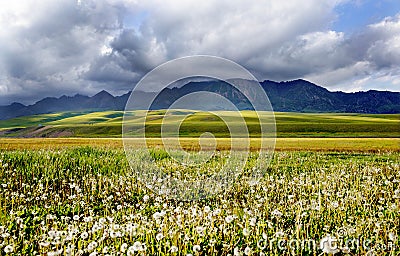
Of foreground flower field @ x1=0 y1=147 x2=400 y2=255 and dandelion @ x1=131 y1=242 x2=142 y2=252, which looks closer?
dandelion @ x1=131 y1=242 x2=142 y2=252

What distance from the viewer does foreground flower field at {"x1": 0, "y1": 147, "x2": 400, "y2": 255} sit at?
251 inches

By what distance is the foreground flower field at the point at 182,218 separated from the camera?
6371 mm

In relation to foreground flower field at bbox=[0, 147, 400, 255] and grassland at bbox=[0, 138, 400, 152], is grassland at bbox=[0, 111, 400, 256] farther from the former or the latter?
grassland at bbox=[0, 138, 400, 152]

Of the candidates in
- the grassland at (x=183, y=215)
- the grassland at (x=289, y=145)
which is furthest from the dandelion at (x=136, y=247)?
the grassland at (x=289, y=145)

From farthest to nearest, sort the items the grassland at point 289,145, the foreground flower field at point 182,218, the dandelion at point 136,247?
the grassland at point 289,145, the foreground flower field at point 182,218, the dandelion at point 136,247

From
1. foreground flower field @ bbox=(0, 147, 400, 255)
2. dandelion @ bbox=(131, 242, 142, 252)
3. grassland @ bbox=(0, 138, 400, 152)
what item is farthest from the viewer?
grassland @ bbox=(0, 138, 400, 152)

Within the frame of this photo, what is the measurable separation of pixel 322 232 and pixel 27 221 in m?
7.19

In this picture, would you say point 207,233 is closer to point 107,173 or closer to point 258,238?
point 258,238

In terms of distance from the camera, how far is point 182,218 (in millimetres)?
8266

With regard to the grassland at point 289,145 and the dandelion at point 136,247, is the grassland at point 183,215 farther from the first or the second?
the grassland at point 289,145

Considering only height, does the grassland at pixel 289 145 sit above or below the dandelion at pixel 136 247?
below

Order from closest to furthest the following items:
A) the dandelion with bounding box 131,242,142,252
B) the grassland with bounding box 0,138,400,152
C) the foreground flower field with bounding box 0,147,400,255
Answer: the dandelion with bounding box 131,242,142,252
the foreground flower field with bounding box 0,147,400,255
the grassland with bounding box 0,138,400,152

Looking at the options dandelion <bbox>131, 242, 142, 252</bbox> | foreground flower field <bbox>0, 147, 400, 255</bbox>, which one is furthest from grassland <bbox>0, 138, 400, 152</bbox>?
dandelion <bbox>131, 242, 142, 252</bbox>

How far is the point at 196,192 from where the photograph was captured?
42.8ft
